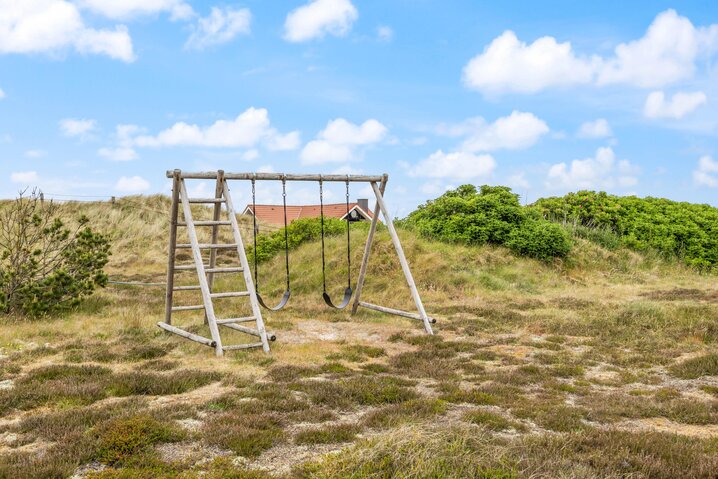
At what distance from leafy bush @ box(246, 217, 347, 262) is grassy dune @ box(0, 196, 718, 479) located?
478 centimetres

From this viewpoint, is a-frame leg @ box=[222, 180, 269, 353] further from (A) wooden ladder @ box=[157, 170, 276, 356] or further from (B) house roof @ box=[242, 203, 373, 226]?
(B) house roof @ box=[242, 203, 373, 226]

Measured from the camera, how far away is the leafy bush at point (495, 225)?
20.1 metres

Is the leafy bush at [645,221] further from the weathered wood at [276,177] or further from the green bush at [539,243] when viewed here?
the weathered wood at [276,177]

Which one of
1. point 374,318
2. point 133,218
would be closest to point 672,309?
point 374,318

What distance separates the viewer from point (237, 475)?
4629 millimetres

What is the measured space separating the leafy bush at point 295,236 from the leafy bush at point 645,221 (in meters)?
9.23

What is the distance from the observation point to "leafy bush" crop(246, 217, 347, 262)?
20.9m

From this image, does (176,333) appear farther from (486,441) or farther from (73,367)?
(486,441)

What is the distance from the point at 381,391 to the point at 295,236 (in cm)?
1429

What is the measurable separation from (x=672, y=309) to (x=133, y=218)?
82.4ft

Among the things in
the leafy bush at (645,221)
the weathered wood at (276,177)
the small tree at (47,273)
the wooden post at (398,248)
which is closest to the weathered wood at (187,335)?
the weathered wood at (276,177)

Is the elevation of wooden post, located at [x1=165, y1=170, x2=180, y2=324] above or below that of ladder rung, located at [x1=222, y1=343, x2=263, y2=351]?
above

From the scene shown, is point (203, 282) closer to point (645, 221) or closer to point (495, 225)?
point (495, 225)

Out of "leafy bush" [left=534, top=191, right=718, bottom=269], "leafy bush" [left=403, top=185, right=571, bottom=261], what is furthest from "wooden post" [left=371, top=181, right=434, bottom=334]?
"leafy bush" [left=534, top=191, right=718, bottom=269]
